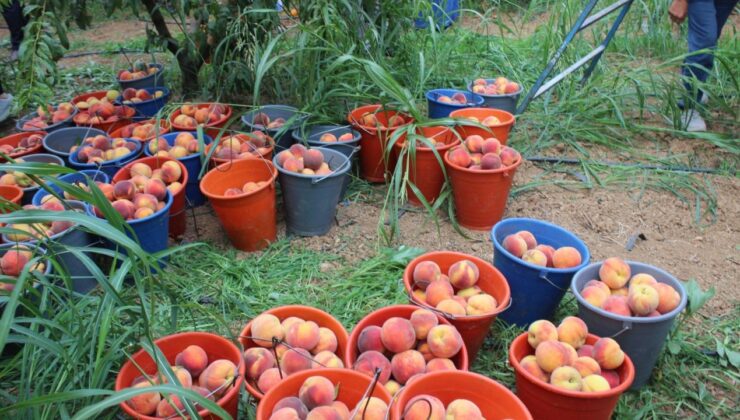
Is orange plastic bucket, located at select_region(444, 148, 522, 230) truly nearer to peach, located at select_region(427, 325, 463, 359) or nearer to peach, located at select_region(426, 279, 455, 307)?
peach, located at select_region(426, 279, 455, 307)

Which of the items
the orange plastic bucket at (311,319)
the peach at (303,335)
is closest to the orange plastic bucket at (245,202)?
the orange plastic bucket at (311,319)

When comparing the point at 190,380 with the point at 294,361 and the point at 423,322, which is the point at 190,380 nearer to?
the point at 294,361

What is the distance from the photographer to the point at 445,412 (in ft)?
4.25

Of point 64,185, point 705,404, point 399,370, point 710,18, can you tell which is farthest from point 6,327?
point 710,18

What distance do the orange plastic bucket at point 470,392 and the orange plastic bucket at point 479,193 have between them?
1.26m

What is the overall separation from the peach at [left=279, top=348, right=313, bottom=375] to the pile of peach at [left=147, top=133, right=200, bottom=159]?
1488 millimetres

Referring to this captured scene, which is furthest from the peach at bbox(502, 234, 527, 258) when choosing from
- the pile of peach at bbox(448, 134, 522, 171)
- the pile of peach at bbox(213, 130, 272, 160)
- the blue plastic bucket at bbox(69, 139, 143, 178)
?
the blue plastic bucket at bbox(69, 139, 143, 178)

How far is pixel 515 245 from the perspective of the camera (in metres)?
1.93

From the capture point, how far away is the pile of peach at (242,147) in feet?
8.52

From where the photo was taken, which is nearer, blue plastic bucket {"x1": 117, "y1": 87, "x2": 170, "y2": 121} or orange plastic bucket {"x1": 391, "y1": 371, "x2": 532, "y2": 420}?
orange plastic bucket {"x1": 391, "y1": 371, "x2": 532, "y2": 420}

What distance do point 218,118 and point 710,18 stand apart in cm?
293

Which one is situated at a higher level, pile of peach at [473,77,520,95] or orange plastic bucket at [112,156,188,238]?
pile of peach at [473,77,520,95]

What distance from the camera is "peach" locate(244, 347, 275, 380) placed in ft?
4.86

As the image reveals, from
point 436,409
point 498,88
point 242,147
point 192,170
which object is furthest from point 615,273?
point 192,170
